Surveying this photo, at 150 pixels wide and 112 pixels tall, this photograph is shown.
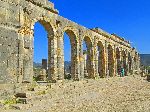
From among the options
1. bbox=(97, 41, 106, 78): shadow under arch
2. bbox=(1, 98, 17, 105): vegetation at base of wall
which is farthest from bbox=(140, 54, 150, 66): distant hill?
bbox=(1, 98, 17, 105): vegetation at base of wall

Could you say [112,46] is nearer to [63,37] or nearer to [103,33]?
[103,33]

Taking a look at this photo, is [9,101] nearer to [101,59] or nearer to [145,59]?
[101,59]

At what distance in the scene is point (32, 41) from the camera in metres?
14.5

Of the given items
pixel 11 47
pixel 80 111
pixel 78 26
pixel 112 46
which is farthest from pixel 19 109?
pixel 112 46

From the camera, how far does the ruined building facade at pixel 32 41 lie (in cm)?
1218

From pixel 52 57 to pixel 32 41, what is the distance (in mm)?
3121

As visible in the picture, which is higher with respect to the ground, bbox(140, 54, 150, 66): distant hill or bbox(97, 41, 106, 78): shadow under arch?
bbox(140, 54, 150, 66): distant hill

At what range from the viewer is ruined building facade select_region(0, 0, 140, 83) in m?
12.2

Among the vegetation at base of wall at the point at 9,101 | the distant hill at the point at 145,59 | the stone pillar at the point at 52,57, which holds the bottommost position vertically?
the vegetation at base of wall at the point at 9,101

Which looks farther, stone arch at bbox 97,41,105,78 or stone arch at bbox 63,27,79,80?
stone arch at bbox 97,41,105,78

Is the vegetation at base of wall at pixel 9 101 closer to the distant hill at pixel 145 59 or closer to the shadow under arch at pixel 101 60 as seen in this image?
the shadow under arch at pixel 101 60

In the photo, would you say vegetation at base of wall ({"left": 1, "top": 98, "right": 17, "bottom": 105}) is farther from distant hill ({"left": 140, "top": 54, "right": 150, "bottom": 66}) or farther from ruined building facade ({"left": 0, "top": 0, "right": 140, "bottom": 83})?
distant hill ({"left": 140, "top": 54, "right": 150, "bottom": 66})

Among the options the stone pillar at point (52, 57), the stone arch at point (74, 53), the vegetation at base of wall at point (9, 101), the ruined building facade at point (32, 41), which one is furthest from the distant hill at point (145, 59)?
the vegetation at base of wall at point (9, 101)

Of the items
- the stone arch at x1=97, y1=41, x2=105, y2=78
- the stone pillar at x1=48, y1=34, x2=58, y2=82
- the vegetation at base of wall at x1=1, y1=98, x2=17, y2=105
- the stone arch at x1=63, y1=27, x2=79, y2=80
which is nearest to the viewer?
the vegetation at base of wall at x1=1, y1=98, x2=17, y2=105
